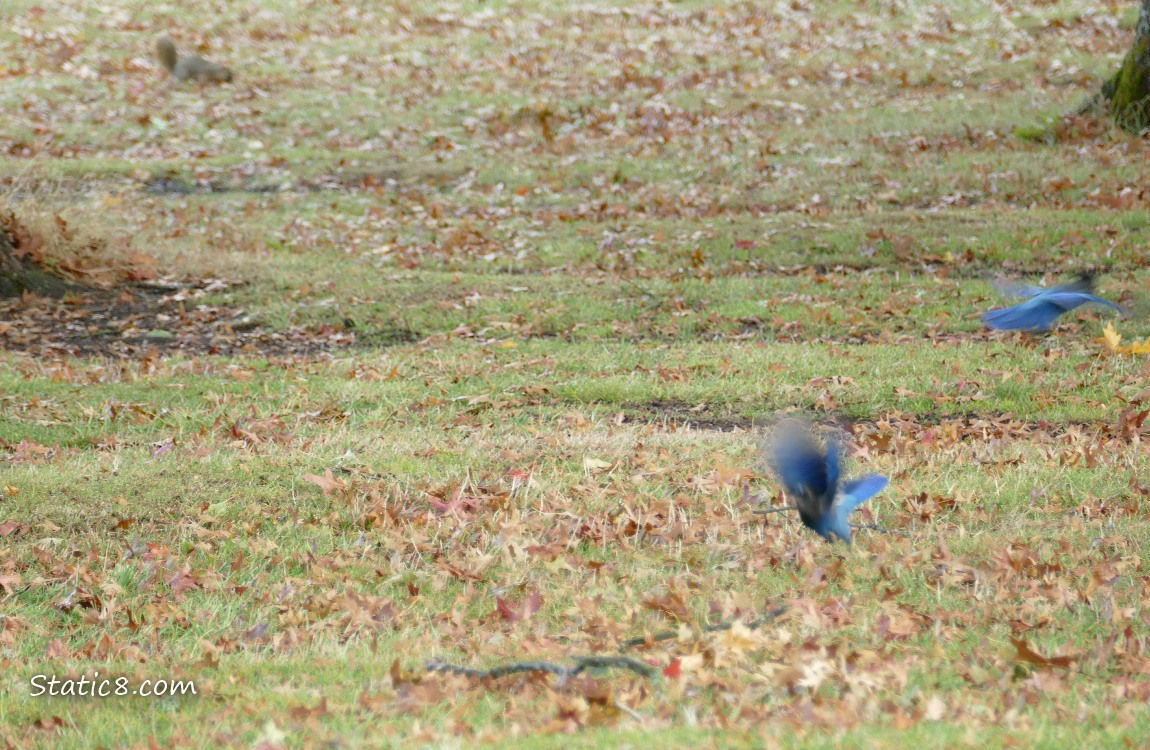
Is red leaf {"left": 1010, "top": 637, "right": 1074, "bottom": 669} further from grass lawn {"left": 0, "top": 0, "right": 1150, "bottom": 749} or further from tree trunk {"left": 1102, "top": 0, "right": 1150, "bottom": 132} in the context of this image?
tree trunk {"left": 1102, "top": 0, "right": 1150, "bottom": 132}

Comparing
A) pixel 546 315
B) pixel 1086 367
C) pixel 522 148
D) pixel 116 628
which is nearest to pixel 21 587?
pixel 116 628

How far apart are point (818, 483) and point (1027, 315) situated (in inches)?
69.2

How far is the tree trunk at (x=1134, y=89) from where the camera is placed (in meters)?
14.5

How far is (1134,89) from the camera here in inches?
586

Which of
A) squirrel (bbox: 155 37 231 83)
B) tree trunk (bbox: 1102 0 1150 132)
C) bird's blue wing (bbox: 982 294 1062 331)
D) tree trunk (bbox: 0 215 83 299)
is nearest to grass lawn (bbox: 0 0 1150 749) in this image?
tree trunk (bbox: 0 215 83 299)

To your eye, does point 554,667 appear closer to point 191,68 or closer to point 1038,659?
point 1038,659

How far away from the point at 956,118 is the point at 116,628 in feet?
47.8

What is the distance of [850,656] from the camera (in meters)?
3.69

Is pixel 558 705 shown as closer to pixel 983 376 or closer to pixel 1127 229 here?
pixel 983 376

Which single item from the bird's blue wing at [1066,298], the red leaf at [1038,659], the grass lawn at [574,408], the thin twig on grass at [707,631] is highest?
the bird's blue wing at [1066,298]

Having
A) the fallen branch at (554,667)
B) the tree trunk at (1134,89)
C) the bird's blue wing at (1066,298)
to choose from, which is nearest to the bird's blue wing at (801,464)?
the fallen branch at (554,667)

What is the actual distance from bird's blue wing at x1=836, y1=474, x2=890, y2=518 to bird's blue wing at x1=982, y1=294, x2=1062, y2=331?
1.25m

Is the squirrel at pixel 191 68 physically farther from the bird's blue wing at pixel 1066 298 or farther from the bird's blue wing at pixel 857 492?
the bird's blue wing at pixel 857 492

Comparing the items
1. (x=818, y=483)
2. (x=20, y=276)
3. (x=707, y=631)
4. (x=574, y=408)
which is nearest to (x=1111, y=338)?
(x=574, y=408)
